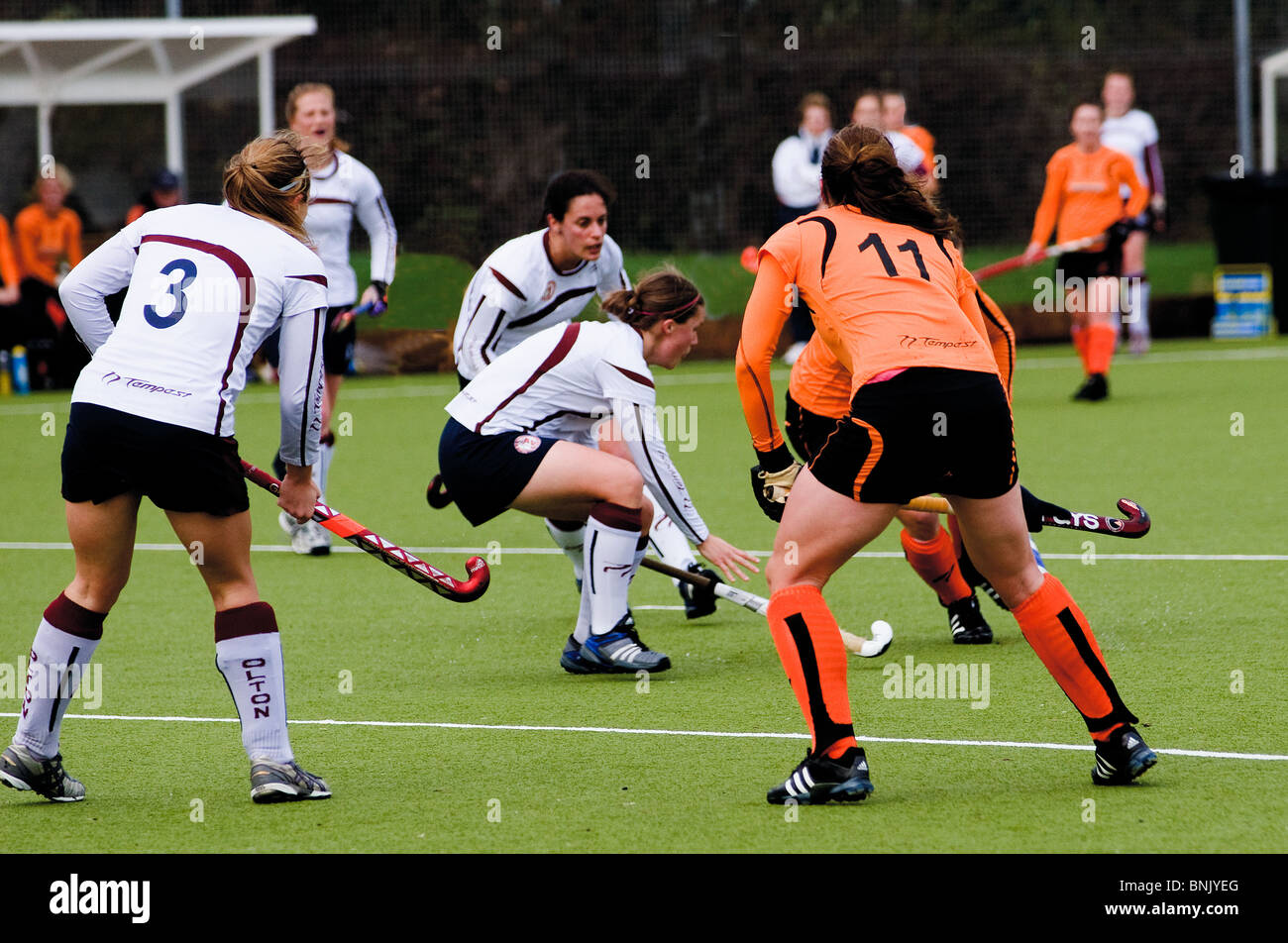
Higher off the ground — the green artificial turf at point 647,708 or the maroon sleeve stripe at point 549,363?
the maroon sleeve stripe at point 549,363

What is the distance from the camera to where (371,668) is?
18.8 ft

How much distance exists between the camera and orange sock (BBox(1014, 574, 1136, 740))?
400 cm

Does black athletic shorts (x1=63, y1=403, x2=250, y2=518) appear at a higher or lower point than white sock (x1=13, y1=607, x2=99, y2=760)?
higher

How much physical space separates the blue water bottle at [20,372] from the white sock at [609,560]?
1098 centimetres

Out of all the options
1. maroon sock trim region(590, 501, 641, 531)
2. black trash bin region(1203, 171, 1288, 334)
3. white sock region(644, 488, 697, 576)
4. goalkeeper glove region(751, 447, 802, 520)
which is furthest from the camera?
black trash bin region(1203, 171, 1288, 334)

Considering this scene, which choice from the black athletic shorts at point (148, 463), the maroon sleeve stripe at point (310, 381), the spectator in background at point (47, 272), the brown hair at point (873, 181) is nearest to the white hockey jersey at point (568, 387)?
the brown hair at point (873, 181)

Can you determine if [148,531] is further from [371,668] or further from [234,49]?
[234,49]

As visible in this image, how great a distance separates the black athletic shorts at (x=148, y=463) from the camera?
3.88m

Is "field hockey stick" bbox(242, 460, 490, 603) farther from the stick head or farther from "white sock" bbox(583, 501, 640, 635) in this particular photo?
the stick head

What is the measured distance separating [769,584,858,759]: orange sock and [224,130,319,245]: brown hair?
136 centimetres

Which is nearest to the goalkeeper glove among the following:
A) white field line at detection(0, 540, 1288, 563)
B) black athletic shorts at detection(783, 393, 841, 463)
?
black athletic shorts at detection(783, 393, 841, 463)

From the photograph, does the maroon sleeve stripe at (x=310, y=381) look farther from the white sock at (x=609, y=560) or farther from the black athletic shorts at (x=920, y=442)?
the white sock at (x=609, y=560)

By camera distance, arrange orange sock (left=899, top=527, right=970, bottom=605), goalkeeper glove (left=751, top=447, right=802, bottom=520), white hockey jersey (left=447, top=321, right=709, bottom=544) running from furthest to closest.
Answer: orange sock (left=899, top=527, right=970, bottom=605), white hockey jersey (left=447, top=321, right=709, bottom=544), goalkeeper glove (left=751, top=447, right=802, bottom=520)

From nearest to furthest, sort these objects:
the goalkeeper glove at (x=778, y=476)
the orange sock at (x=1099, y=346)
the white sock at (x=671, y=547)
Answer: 1. the goalkeeper glove at (x=778, y=476)
2. the white sock at (x=671, y=547)
3. the orange sock at (x=1099, y=346)
